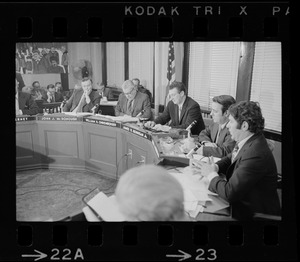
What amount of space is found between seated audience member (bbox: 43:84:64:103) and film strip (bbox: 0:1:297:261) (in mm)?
177

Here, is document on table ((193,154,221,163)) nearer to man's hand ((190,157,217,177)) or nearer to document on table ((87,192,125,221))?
man's hand ((190,157,217,177))

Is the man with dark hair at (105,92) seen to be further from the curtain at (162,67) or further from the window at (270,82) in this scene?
the window at (270,82)

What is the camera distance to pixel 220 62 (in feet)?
5.98

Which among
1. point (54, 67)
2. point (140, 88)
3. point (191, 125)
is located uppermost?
point (54, 67)

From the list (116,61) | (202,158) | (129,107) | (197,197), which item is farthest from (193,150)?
(116,61)

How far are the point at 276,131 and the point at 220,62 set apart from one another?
1.48ft

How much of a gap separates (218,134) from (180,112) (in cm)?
24

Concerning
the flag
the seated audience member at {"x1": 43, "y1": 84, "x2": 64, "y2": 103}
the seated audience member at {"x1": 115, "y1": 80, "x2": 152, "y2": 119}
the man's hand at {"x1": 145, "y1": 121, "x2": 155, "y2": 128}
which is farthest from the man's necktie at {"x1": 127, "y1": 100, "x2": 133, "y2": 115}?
the seated audience member at {"x1": 43, "y1": 84, "x2": 64, "y2": 103}

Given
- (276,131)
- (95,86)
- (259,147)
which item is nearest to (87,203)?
(95,86)

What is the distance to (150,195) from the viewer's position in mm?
1562

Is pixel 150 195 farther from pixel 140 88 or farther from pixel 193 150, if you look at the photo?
pixel 140 88
